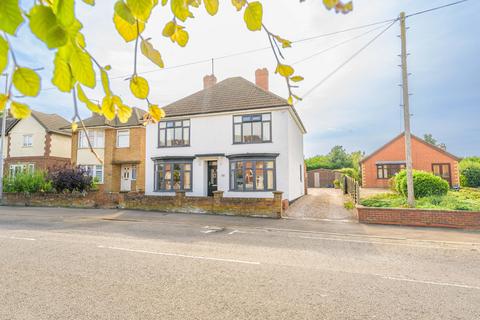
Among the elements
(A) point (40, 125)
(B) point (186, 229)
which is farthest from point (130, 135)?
(B) point (186, 229)

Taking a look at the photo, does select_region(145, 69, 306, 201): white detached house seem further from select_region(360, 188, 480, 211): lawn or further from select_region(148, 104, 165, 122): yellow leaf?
select_region(148, 104, 165, 122): yellow leaf

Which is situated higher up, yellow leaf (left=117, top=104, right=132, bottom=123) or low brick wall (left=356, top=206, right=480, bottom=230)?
yellow leaf (left=117, top=104, right=132, bottom=123)

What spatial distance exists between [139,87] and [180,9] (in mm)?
400

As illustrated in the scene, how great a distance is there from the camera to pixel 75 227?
10695 mm

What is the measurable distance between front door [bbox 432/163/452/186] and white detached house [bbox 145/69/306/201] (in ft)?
59.4

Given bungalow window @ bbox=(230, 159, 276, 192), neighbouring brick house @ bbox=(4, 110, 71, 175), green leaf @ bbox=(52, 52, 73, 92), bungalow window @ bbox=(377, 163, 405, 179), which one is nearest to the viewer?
green leaf @ bbox=(52, 52, 73, 92)

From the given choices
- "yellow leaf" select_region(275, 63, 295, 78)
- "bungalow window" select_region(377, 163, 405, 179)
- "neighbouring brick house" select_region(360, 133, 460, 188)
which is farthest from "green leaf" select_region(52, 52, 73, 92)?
"bungalow window" select_region(377, 163, 405, 179)

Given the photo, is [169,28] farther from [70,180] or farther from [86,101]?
[70,180]

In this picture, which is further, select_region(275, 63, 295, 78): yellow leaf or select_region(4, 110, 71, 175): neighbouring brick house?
select_region(4, 110, 71, 175): neighbouring brick house

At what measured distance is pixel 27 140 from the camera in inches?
1136

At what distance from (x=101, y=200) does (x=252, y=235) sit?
485 inches

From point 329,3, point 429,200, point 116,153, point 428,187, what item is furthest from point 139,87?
point 116,153

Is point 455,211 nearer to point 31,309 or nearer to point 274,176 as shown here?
point 274,176

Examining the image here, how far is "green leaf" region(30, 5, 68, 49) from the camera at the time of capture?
766mm
